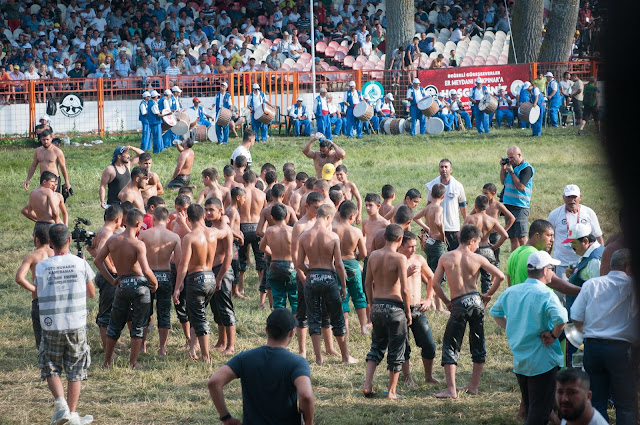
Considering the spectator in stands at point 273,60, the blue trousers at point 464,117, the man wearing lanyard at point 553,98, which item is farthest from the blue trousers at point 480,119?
the spectator in stands at point 273,60

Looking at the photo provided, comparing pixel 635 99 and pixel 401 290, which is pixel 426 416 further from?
pixel 635 99

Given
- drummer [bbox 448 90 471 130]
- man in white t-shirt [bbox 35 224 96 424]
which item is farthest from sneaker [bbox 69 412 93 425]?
drummer [bbox 448 90 471 130]

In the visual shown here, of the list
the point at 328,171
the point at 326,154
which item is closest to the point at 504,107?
the point at 326,154

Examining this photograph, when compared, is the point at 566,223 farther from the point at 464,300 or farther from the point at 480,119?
the point at 480,119

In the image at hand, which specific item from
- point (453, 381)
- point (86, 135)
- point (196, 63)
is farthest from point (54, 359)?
point (196, 63)

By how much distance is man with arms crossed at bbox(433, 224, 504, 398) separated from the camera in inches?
284

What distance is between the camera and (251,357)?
446cm

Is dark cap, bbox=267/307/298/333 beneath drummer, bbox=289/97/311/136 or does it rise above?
beneath

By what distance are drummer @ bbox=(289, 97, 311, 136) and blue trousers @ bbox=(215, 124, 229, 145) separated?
233 cm

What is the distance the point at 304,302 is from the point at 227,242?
1.02m

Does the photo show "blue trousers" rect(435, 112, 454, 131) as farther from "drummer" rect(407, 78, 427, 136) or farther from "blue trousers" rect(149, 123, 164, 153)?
"blue trousers" rect(149, 123, 164, 153)

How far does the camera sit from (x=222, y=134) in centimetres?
2189

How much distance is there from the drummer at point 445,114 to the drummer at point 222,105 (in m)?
6.19

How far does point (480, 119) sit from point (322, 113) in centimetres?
488
